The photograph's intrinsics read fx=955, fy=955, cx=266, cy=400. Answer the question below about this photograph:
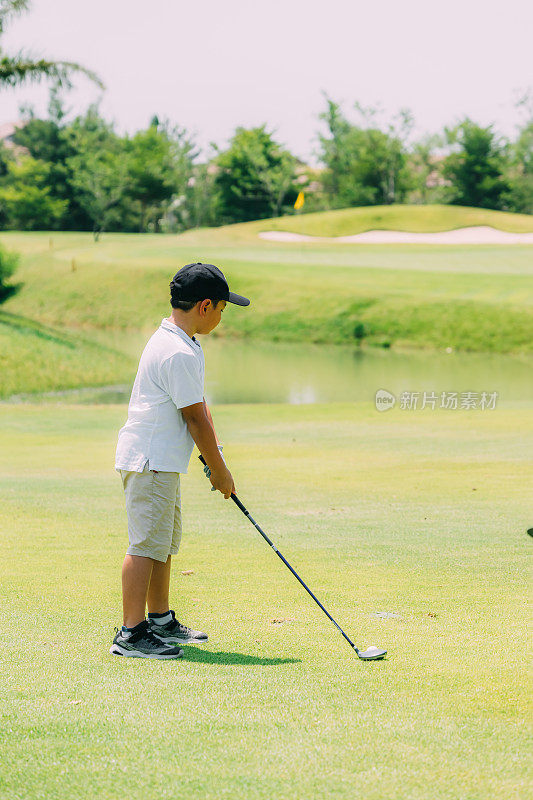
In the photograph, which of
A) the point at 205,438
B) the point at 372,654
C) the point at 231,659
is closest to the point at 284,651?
the point at 231,659

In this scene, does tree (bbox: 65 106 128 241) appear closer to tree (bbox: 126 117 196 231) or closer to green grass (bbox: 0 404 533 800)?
tree (bbox: 126 117 196 231)

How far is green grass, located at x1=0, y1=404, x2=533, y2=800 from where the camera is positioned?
335cm

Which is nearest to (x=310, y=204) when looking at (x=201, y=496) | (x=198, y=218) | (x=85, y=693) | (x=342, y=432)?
(x=198, y=218)

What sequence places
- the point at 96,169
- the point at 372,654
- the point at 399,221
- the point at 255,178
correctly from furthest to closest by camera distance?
1. the point at 255,178
2. the point at 96,169
3. the point at 399,221
4. the point at 372,654

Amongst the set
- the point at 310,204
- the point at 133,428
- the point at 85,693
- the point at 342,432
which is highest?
the point at 310,204

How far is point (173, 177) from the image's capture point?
96.2 m

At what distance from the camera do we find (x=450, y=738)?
11.9ft

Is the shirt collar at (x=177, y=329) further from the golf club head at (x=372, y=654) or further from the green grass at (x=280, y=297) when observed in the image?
the green grass at (x=280, y=297)

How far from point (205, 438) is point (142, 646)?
1.14m

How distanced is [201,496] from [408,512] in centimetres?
256

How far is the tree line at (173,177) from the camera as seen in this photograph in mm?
92938

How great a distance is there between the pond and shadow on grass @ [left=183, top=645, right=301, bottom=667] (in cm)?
1845

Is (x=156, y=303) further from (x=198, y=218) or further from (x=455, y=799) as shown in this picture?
(x=198, y=218)

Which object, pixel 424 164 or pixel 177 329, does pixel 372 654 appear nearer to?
pixel 177 329
